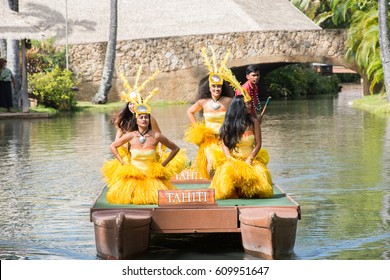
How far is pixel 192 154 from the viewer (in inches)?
687

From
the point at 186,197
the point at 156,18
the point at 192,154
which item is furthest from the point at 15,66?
the point at 186,197

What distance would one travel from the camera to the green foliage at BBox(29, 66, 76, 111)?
30.2m

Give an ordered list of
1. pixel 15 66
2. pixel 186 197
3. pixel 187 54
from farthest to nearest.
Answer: pixel 187 54
pixel 15 66
pixel 186 197

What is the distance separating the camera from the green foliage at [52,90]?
30172 mm

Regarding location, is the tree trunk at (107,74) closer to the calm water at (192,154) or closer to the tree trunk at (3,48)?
the tree trunk at (3,48)

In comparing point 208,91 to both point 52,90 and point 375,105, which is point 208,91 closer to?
point 375,105

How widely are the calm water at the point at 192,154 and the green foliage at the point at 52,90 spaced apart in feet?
13.6

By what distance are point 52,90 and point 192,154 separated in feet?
44.3

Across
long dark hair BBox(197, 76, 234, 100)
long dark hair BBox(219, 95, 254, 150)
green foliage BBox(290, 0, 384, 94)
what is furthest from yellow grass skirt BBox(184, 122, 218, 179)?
green foliage BBox(290, 0, 384, 94)

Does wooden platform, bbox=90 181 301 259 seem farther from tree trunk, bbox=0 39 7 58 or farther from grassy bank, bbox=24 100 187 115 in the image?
tree trunk, bbox=0 39 7 58

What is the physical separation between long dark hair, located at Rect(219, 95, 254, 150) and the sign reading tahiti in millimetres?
1265

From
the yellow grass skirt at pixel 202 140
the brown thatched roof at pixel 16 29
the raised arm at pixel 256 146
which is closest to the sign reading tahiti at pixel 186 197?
the raised arm at pixel 256 146

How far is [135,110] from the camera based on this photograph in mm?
9797
